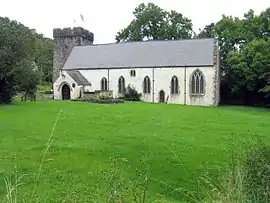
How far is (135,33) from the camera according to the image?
7056 centimetres

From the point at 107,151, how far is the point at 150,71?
123 ft

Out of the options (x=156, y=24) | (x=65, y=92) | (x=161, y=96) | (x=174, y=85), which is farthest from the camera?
(x=156, y=24)

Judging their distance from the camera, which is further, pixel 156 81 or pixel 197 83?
pixel 156 81

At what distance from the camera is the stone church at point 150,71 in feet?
163

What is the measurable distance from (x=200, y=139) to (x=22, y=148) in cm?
768

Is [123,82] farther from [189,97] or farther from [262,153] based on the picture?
[262,153]

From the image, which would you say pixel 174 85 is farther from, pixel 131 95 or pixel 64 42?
pixel 64 42

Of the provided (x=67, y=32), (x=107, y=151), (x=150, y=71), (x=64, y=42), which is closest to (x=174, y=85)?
(x=150, y=71)

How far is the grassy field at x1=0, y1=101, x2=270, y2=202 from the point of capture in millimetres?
10320

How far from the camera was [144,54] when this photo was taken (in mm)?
53750

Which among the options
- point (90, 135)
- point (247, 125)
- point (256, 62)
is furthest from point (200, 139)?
point (256, 62)

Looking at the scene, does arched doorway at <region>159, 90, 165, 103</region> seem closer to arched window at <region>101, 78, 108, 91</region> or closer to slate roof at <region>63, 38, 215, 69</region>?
slate roof at <region>63, 38, 215, 69</region>

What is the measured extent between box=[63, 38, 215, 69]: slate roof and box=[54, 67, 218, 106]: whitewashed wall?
72cm

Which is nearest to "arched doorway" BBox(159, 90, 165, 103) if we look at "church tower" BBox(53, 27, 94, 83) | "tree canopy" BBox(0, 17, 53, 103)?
"church tower" BBox(53, 27, 94, 83)
